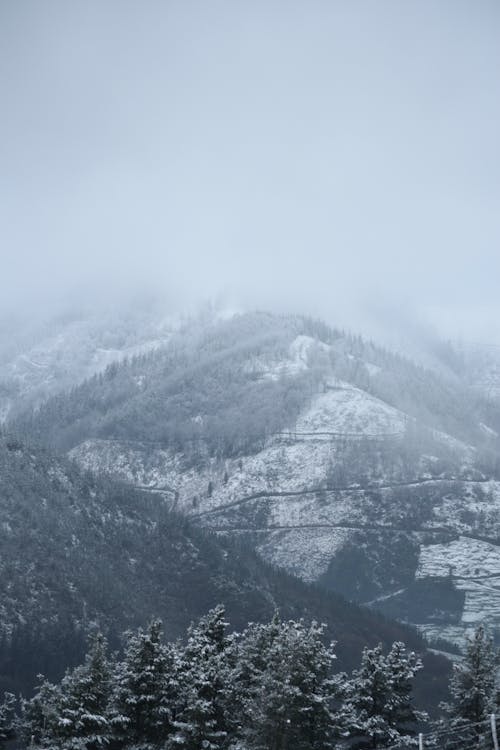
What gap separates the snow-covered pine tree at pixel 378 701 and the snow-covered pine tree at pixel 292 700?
2.75 meters

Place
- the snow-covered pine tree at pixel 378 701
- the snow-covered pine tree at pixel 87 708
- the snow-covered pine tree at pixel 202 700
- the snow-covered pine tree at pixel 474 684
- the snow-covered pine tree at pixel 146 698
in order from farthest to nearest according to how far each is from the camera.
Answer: the snow-covered pine tree at pixel 378 701 < the snow-covered pine tree at pixel 474 684 < the snow-covered pine tree at pixel 146 698 < the snow-covered pine tree at pixel 87 708 < the snow-covered pine tree at pixel 202 700

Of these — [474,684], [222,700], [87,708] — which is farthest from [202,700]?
[474,684]

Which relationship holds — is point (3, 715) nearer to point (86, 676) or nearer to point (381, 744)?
point (86, 676)

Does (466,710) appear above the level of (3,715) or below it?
above

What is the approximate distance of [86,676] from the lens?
54688 millimetres

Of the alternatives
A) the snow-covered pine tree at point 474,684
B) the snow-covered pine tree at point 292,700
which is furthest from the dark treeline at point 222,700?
the snow-covered pine tree at point 474,684

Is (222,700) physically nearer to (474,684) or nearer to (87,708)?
(87,708)

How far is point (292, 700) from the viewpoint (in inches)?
2029

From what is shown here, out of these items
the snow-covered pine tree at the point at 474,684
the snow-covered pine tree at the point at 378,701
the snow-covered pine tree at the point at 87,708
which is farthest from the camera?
the snow-covered pine tree at the point at 378,701

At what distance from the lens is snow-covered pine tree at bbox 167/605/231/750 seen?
169 ft

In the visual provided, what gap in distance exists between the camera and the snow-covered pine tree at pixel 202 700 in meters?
51.6

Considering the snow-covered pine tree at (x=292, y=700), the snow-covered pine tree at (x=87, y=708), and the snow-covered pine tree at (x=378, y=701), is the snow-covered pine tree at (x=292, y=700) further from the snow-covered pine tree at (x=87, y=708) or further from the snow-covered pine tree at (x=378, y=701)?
the snow-covered pine tree at (x=87, y=708)

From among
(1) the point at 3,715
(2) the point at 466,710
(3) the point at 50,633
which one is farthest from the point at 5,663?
(2) the point at 466,710

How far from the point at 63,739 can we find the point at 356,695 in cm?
2298
